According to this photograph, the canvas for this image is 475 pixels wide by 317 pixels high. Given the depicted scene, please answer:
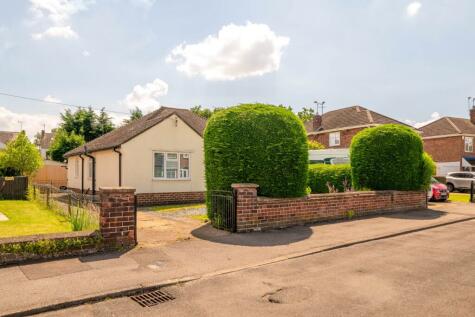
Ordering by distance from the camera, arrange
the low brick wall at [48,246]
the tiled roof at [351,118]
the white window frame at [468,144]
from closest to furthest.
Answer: the low brick wall at [48,246], the tiled roof at [351,118], the white window frame at [468,144]

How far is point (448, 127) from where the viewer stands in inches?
1572

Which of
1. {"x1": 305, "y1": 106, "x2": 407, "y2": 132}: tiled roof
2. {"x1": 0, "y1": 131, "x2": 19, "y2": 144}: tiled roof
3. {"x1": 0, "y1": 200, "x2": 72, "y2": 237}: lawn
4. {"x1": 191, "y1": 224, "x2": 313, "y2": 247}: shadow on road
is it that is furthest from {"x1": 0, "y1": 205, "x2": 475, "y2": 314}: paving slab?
{"x1": 0, "y1": 131, "x2": 19, "y2": 144}: tiled roof

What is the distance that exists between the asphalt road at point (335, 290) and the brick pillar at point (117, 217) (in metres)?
2.51

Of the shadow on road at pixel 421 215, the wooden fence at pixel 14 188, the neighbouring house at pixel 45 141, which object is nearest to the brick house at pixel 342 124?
the shadow on road at pixel 421 215

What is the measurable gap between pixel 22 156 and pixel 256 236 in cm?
1930

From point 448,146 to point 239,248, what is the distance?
3953 centimetres

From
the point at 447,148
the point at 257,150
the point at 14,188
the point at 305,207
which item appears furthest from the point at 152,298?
the point at 447,148

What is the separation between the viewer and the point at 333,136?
124ft

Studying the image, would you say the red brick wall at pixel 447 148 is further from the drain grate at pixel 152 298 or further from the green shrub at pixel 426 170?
the drain grate at pixel 152 298

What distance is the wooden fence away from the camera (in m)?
17.9

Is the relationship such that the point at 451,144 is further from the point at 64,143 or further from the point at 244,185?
the point at 64,143

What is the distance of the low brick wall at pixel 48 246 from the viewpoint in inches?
238

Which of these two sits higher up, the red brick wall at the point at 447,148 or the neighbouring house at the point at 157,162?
the red brick wall at the point at 447,148

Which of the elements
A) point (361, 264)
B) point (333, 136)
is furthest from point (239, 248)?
point (333, 136)
